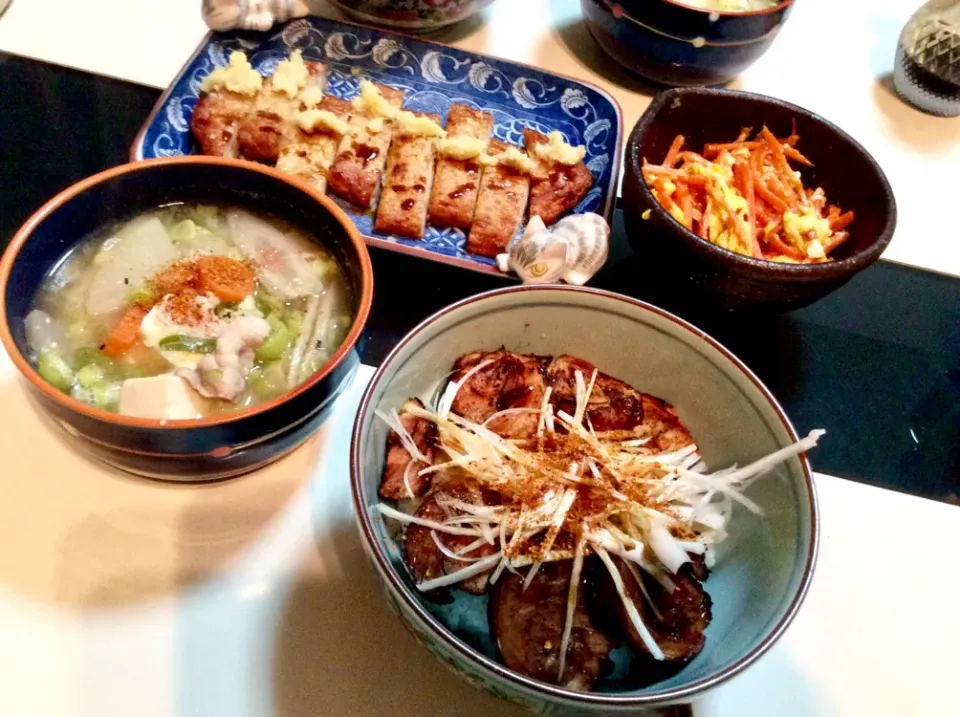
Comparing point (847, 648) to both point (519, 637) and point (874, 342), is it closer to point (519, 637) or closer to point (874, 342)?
point (519, 637)

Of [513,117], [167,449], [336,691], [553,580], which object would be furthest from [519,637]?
[513,117]

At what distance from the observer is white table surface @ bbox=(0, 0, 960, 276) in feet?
5.55

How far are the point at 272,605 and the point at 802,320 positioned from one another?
1.14 m

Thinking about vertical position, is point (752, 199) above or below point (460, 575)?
above

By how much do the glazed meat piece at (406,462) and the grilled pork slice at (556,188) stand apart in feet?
2.29

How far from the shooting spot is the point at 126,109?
5.29 feet

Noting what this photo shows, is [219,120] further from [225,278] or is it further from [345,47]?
[225,278]

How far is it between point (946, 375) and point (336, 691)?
1.30 meters

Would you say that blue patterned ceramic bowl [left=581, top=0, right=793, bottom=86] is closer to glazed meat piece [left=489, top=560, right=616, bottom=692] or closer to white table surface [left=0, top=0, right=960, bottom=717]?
white table surface [left=0, top=0, right=960, bottom=717]

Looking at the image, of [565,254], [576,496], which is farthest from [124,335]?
[565,254]

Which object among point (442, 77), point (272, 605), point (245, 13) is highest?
point (245, 13)

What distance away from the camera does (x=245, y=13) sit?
171 cm

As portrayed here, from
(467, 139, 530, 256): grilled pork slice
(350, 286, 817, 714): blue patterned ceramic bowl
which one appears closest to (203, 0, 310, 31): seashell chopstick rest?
(467, 139, 530, 256): grilled pork slice

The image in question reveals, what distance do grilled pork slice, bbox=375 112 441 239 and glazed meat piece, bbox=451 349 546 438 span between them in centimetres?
51
